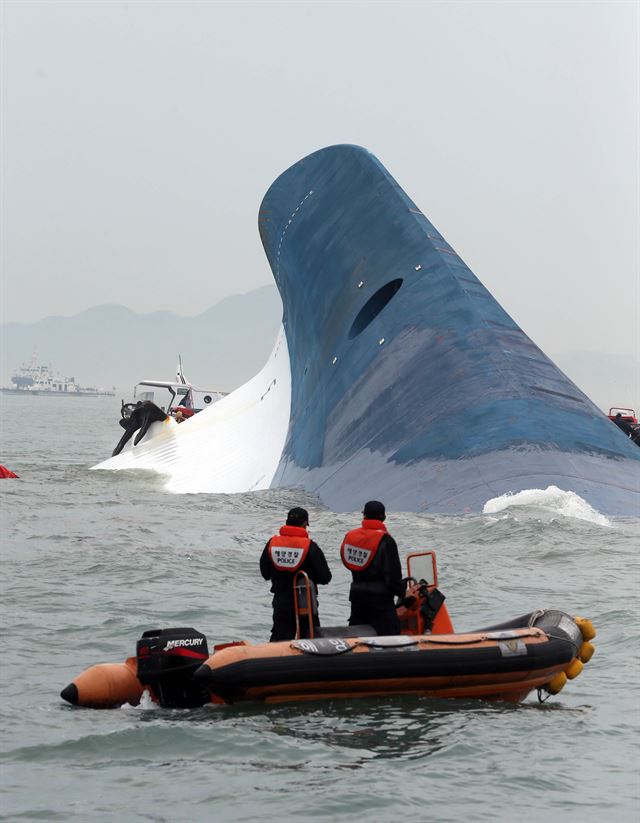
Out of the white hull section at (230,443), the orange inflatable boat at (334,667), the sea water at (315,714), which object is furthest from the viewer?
the white hull section at (230,443)

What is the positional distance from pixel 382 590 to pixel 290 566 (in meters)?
0.82

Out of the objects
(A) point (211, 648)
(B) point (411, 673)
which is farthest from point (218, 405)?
(B) point (411, 673)

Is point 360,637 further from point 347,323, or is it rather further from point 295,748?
point 347,323

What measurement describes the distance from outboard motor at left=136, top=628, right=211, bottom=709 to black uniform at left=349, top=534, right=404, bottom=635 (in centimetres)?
149

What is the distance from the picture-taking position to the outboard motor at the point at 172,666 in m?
9.69

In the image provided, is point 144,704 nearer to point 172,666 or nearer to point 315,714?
point 172,666

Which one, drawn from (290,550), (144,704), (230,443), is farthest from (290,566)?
(230,443)

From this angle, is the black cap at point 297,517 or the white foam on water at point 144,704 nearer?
the white foam on water at point 144,704

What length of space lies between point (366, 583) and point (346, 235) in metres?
21.4

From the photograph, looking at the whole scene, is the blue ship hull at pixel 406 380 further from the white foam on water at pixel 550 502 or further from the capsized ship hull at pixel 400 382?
the white foam on water at pixel 550 502

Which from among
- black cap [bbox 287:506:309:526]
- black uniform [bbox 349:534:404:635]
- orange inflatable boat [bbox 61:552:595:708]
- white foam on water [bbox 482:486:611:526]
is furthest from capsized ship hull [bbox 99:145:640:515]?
orange inflatable boat [bbox 61:552:595:708]

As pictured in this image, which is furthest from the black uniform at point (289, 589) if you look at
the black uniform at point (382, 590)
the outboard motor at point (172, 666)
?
the outboard motor at point (172, 666)

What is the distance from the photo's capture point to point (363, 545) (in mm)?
10492

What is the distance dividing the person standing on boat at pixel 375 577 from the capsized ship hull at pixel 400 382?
1021 centimetres
